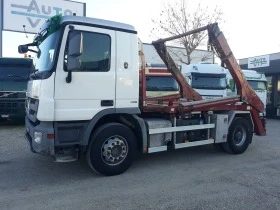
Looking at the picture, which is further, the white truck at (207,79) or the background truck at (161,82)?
the white truck at (207,79)

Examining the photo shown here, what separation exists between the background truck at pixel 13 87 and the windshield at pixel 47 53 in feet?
18.9

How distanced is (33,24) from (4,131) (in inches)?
322

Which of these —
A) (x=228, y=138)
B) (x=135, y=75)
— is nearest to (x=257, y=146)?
(x=228, y=138)

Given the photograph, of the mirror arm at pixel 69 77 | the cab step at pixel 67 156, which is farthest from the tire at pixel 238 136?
the mirror arm at pixel 69 77

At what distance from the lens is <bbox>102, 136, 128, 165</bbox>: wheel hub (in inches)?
210

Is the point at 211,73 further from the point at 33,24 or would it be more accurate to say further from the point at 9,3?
the point at 9,3

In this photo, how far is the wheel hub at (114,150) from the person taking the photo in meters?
5.34

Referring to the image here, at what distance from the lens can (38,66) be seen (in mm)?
5457

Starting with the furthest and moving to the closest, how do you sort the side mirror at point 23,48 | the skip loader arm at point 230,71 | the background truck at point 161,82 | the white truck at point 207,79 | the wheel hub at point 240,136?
the white truck at point 207,79
the background truck at point 161,82
the wheel hub at point 240,136
the skip loader arm at point 230,71
the side mirror at point 23,48

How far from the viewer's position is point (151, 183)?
5.12 meters

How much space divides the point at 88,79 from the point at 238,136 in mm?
4517

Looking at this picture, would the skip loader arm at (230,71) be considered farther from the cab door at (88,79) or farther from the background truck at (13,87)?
the background truck at (13,87)

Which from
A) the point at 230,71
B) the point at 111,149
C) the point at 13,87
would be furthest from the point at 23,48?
the point at 13,87

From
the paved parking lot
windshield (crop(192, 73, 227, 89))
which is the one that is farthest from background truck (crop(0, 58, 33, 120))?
windshield (crop(192, 73, 227, 89))
